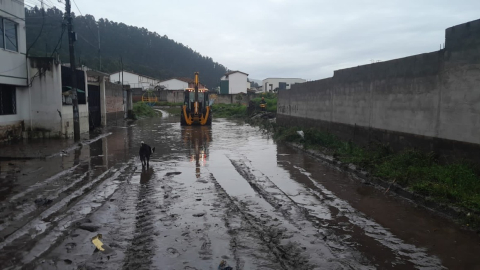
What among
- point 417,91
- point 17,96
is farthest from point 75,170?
point 417,91

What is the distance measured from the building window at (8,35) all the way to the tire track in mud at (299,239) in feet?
46.0

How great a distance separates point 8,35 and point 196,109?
1470 cm

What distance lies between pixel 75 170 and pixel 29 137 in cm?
832

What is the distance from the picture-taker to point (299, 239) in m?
5.53

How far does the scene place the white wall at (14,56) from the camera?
15.2m

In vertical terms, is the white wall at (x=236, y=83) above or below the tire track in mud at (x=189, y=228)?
above

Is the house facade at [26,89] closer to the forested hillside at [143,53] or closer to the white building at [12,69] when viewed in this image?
the white building at [12,69]

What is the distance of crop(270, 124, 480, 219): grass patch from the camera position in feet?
22.8

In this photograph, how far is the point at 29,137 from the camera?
57.0 ft

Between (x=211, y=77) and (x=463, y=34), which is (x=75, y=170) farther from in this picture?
(x=211, y=77)

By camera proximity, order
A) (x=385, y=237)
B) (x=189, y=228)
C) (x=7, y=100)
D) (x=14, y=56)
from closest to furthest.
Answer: (x=385, y=237), (x=189, y=228), (x=14, y=56), (x=7, y=100)

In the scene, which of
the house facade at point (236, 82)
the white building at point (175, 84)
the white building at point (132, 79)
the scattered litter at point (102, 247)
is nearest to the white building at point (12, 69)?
the scattered litter at point (102, 247)

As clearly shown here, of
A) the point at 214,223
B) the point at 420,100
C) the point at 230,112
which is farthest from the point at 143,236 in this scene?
the point at 230,112

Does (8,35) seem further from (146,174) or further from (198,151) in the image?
(146,174)
